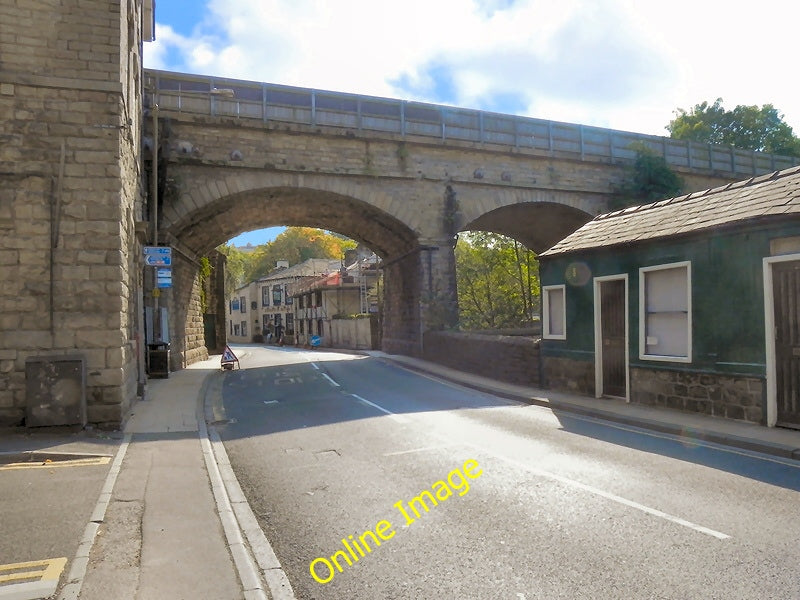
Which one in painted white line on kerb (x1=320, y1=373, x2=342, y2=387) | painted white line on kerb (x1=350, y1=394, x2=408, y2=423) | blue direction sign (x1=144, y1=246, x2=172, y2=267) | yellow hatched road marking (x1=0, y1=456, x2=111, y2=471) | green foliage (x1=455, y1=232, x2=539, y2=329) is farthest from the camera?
green foliage (x1=455, y1=232, x2=539, y2=329)

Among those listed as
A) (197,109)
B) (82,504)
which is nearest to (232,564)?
(82,504)

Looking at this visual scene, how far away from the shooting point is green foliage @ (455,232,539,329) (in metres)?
36.9

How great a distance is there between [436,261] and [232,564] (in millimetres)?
20331

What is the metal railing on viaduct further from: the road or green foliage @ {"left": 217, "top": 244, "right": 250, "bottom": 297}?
green foliage @ {"left": 217, "top": 244, "right": 250, "bottom": 297}

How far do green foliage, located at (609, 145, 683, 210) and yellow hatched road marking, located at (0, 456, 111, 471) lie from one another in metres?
24.7

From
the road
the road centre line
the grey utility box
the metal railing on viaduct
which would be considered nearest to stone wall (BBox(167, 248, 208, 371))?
the metal railing on viaduct

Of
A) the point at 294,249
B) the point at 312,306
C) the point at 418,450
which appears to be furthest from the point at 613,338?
the point at 294,249

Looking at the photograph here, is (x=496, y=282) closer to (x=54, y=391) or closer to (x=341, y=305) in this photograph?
(x=341, y=305)

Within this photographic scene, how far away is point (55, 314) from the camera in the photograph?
29.8ft

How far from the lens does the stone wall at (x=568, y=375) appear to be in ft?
41.4

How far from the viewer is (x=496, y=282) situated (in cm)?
3769

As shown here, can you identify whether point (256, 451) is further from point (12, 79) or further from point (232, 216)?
point (232, 216)

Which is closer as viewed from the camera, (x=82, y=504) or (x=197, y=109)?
(x=82, y=504)

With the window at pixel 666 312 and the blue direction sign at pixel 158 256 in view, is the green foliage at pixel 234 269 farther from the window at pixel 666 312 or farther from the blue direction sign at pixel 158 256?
the window at pixel 666 312
